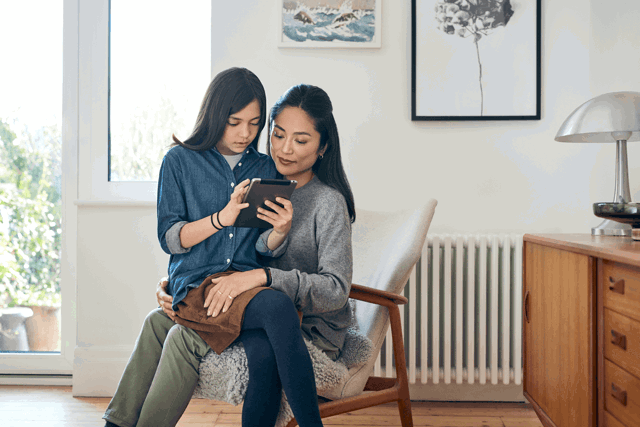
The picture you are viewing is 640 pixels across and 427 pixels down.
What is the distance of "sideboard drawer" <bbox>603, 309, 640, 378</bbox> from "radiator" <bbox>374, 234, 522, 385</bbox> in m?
0.78

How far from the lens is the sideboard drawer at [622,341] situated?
904mm

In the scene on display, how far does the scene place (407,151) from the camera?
1928 millimetres

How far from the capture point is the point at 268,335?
0.99 meters

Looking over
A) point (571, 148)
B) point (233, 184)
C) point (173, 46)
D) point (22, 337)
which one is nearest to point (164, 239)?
point (233, 184)

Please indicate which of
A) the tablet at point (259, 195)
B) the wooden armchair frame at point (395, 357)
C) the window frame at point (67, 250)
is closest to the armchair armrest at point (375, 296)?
the wooden armchair frame at point (395, 357)

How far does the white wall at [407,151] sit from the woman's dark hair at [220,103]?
80cm

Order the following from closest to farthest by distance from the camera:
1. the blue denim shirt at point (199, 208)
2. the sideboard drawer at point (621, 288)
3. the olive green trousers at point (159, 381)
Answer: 1. the sideboard drawer at point (621, 288)
2. the olive green trousers at point (159, 381)
3. the blue denim shirt at point (199, 208)

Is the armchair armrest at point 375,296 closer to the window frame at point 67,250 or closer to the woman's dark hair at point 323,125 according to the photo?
the woman's dark hair at point 323,125

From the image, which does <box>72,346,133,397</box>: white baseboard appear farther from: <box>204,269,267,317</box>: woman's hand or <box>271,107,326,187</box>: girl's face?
<box>271,107,326,187</box>: girl's face

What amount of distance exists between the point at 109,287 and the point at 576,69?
7.24 feet

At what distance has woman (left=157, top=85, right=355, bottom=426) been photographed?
3.60 feet

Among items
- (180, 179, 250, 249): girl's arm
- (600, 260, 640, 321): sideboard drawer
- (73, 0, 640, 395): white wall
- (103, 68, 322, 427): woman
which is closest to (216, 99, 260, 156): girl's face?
(103, 68, 322, 427): woman

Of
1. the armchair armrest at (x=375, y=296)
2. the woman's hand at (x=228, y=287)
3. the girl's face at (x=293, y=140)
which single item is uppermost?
the girl's face at (x=293, y=140)

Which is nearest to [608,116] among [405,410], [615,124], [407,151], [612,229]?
Answer: [615,124]
